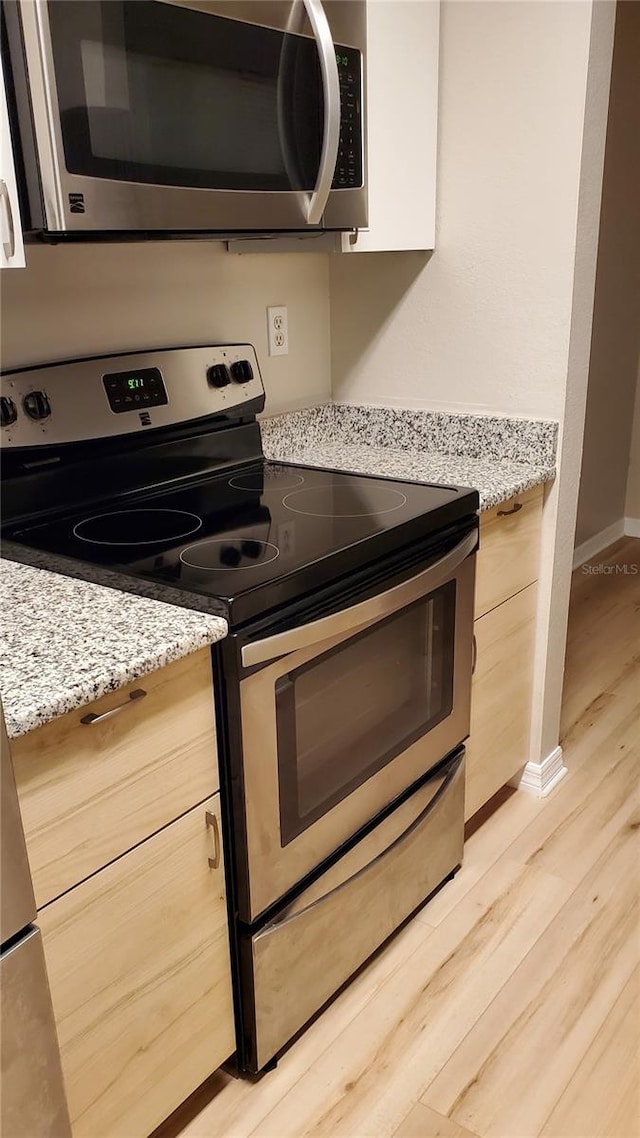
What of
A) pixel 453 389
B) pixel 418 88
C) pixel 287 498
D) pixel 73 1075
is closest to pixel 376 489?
pixel 287 498

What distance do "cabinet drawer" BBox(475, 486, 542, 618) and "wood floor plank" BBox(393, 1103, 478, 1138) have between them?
0.92 meters

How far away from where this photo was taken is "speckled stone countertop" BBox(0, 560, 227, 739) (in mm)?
984

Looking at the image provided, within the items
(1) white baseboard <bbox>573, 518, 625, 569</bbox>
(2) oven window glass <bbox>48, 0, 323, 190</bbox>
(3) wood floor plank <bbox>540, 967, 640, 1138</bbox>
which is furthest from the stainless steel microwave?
(1) white baseboard <bbox>573, 518, 625, 569</bbox>

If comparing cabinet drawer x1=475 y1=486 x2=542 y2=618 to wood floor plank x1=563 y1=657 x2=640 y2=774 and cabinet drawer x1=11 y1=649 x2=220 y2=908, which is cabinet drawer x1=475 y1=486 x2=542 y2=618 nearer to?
wood floor plank x1=563 y1=657 x2=640 y2=774

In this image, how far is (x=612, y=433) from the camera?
3.97m

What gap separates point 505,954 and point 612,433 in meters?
2.77

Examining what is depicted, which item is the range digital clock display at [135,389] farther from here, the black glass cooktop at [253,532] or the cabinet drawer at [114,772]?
the cabinet drawer at [114,772]

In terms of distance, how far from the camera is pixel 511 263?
1.92m

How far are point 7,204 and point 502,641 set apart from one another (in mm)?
1353

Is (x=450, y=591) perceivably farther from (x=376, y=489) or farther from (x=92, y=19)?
(x=92, y=19)

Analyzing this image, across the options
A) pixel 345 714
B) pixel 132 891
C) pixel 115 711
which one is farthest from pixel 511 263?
pixel 132 891

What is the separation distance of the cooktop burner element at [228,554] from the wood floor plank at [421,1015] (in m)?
0.89

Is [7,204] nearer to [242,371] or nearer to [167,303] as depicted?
[167,303]

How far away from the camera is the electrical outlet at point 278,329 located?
6.75ft
